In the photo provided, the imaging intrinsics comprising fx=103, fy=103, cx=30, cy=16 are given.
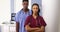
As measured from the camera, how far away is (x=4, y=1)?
748 millimetres

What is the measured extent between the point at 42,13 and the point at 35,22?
0.09 metres

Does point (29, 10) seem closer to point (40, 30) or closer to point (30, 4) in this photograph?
point (30, 4)

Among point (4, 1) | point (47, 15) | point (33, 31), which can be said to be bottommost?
point (33, 31)

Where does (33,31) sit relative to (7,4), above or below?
below

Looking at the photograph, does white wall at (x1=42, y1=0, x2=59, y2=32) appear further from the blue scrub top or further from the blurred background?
the blue scrub top

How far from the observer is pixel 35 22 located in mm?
688

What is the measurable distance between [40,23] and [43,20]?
0.12ft

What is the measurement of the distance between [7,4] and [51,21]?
0.34m

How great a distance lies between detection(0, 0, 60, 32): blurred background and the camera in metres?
0.73

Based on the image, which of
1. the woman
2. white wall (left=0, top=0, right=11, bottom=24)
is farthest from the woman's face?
white wall (left=0, top=0, right=11, bottom=24)

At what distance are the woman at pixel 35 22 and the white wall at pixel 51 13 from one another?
0.17ft

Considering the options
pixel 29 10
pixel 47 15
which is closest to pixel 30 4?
pixel 29 10

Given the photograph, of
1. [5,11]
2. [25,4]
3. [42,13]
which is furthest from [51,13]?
[5,11]

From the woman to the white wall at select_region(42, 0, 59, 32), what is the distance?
53 mm
